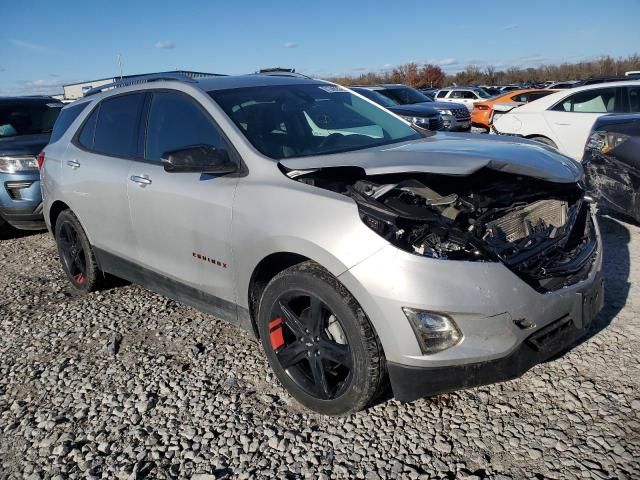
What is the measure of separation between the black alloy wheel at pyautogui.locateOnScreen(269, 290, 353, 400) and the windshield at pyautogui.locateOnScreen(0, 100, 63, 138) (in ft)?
21.1

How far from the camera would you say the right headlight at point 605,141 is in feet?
16.8

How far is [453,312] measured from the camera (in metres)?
2.22

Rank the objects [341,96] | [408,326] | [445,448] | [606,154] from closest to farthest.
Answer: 1. [408,326]
2. [445,448]
3. [341,96]
4. [606,154]

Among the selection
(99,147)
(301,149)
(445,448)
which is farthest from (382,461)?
(99,147)

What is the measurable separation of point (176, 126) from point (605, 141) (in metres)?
4.30

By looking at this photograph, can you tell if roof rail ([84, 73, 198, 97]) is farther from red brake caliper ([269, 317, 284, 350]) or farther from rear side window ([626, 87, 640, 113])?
rear side window ([626, 87, 640, 113])

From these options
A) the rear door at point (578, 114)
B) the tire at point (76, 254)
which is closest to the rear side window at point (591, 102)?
the rear door at point (578, 114)

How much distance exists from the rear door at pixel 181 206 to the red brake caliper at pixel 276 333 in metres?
0.40

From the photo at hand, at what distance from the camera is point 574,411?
2588 mm

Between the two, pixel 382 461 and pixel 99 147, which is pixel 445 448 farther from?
pixel 99 147

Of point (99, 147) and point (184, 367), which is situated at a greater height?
point (99, 147)

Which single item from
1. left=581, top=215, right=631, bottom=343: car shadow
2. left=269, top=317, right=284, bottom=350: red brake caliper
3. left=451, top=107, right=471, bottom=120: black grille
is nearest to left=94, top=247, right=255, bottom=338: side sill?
left=269, top=317, right=284, bottom=350: red brake caliper

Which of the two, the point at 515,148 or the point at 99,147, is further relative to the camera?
the point at 99,147

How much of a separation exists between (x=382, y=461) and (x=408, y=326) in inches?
26.0
